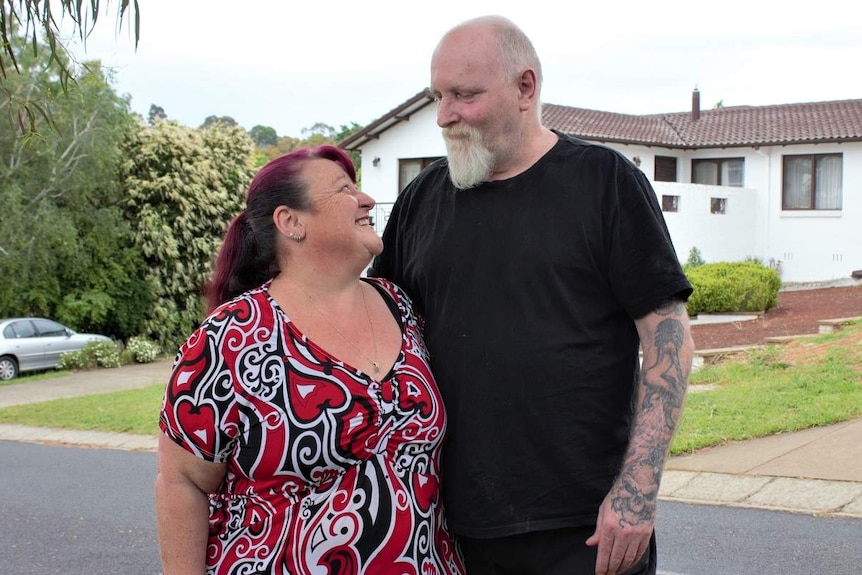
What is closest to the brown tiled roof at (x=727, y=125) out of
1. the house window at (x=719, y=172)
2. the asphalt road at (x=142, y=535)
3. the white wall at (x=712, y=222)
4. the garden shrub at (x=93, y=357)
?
the house window at (x=719, y=172)

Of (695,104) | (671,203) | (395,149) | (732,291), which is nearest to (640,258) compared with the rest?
(732,291)

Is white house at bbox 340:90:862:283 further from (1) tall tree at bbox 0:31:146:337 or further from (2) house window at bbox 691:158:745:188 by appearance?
(1) tall tree at bbox 0:31:146:337

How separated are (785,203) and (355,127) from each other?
104ft

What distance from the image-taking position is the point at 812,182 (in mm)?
27516

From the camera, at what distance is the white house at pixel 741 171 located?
2645 centimetres

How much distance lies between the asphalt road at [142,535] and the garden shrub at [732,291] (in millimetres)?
12025

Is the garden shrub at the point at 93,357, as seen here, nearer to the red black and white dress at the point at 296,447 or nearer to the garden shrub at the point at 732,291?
the garden shrub at the point at 732,291

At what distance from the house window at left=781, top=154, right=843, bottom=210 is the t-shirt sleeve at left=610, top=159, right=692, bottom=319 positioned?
26.6 m

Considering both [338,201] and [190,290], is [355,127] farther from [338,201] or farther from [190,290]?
[338,201]

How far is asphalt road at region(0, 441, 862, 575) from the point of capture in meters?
5.72

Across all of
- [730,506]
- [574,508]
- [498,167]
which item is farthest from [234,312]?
[730,506]

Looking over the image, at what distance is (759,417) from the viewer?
359 inches

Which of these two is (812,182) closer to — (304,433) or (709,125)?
(709,125)

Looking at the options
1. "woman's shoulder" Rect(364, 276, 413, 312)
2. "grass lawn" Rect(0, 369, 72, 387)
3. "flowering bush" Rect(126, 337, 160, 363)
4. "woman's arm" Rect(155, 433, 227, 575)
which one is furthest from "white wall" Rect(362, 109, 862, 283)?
"woman's arm" Rect(155, 433, 227, 575)
